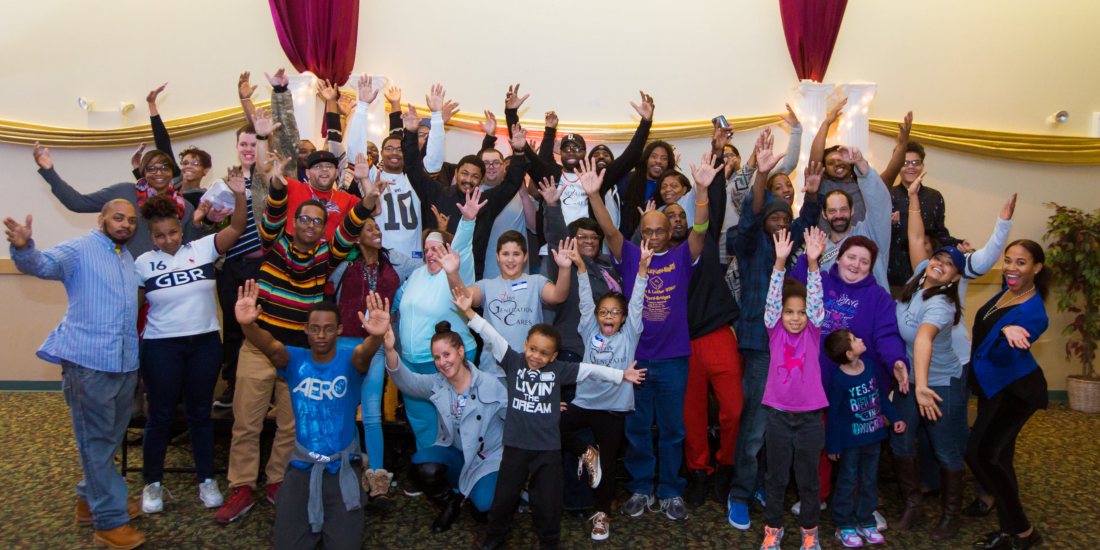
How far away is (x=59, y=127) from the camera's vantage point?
5332 mm

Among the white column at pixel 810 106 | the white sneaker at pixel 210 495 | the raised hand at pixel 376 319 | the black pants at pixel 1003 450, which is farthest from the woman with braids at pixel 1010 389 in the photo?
the white sneaker at pixel 210 495

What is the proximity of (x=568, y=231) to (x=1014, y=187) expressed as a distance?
4.59 metres

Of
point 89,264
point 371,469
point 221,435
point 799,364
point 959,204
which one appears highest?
point 959,204

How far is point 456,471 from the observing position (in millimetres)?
3281

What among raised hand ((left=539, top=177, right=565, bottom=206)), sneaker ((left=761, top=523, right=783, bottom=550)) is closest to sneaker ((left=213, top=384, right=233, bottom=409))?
raised hand ((left=539, top=177, right=565, bottom=206))

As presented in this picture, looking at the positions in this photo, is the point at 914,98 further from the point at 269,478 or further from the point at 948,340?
the point at 269,478

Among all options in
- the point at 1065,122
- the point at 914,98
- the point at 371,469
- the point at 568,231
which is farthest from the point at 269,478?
the point at 1065,122

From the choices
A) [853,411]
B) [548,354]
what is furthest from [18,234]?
[853,411]

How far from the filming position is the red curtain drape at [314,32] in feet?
17.5

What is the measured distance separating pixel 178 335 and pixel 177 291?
220 millimetres

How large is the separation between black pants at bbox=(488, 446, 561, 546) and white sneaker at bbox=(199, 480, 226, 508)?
146cm

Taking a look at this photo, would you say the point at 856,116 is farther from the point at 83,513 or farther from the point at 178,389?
the point at 83,513

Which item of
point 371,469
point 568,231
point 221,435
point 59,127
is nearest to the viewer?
point 371,469

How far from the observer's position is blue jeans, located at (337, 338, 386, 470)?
10.7ft
